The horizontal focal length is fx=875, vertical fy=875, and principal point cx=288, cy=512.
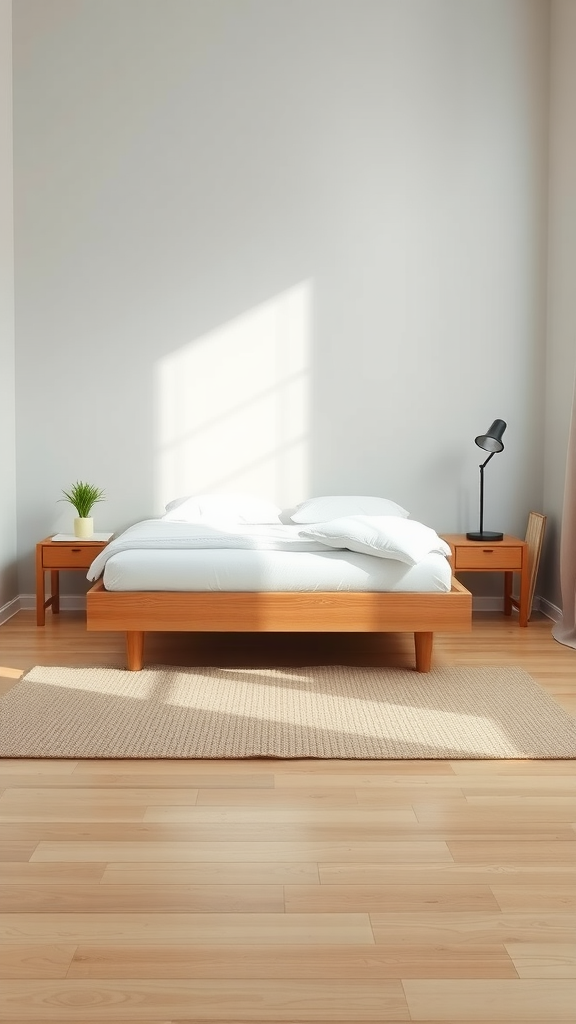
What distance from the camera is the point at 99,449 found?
461 cm

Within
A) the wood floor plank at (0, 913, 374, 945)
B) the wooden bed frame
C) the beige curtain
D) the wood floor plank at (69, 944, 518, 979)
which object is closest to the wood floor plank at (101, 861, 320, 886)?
the wood floor plank at (0, 913, 374, 945)

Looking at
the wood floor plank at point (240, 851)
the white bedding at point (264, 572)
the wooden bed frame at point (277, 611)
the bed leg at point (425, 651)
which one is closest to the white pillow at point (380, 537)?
the white bedding at point (264, 572)

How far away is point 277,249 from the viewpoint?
4.56 meters

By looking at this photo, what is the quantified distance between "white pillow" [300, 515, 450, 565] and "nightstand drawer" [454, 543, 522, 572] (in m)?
0.78

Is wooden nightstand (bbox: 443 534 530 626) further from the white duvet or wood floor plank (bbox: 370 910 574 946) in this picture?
wood floor plank (bbox: 370 910 574 946)

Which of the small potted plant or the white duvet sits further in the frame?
the small potted plant

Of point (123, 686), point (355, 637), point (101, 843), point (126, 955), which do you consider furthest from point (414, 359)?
point (126, 955)

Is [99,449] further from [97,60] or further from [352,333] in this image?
[97,60]

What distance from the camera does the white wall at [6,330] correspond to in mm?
4363

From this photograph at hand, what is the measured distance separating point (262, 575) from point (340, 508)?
0.86 m

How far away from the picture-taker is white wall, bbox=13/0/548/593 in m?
4.50

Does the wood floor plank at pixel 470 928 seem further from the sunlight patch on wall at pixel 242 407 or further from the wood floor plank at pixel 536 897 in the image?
the sunlight patch on wall at pixel 242 407

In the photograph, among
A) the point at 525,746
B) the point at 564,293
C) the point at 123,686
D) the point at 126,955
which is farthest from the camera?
the point at 564,293

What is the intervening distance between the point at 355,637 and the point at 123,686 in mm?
1257
